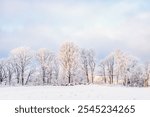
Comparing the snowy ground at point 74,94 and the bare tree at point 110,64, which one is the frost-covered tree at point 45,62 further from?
the snowy ground at point 74,94

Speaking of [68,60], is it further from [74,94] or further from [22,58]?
[74,94]

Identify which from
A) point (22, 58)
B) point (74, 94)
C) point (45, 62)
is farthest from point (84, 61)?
point (74, 94)

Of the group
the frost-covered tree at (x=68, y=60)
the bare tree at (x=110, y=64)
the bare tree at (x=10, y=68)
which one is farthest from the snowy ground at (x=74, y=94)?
the bare tree at (x=10, y=68)

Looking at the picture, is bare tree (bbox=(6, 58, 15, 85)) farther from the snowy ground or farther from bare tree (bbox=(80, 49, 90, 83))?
the snowy ground

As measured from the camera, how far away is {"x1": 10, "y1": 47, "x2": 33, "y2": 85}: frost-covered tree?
4193 inches

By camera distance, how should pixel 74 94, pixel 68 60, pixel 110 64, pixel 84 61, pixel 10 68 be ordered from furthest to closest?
pixel 110 64 → pixel 10 68 → pixel 84 61 → pixel 68 60 → pixel 74 94

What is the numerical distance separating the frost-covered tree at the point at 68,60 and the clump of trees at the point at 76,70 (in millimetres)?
412

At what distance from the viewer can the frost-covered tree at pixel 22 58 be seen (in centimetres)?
10650

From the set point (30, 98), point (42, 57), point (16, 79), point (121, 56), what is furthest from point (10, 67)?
point (30, 98)

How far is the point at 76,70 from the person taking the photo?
97.6 metres

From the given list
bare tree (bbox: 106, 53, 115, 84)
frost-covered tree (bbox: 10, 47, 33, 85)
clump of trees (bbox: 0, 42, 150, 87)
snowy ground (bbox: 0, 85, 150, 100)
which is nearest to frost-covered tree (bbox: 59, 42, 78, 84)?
clump of trees (bbox: 0, 42, 150, 87)

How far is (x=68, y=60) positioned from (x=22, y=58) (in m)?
19.8

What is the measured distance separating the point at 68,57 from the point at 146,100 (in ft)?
229

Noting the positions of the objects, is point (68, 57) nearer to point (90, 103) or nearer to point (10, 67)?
point (10, 67)
